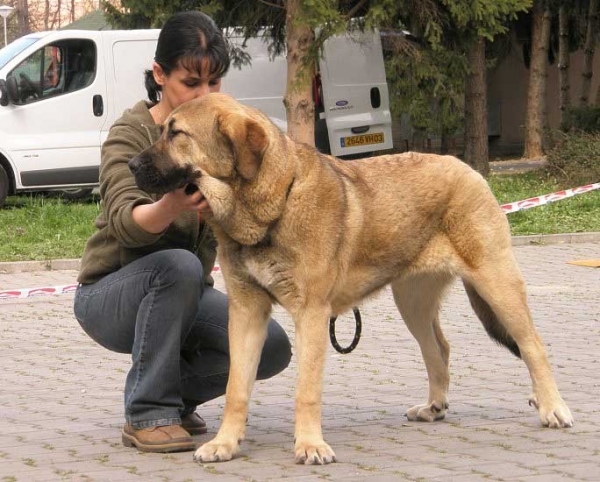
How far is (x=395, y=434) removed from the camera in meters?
5.77

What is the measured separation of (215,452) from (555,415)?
63.4 inches

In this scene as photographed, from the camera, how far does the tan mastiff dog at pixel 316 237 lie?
4988 millimetres

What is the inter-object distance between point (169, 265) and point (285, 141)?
74 centimetres

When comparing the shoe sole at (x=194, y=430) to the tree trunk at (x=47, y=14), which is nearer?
the shoe sole at (x=194, y=430)

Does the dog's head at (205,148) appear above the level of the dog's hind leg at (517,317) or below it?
above

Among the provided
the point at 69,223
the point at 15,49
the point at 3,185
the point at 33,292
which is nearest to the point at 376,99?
the point at 15,49

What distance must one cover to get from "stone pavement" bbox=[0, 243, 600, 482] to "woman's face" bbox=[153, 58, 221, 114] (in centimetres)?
156

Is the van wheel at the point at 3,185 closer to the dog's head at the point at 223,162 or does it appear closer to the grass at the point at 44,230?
the grass at the point at 44,230

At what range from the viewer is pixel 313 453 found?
509 cm

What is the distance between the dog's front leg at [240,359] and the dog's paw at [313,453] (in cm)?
31

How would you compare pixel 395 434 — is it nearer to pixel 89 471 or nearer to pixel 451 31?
pixel 89 471

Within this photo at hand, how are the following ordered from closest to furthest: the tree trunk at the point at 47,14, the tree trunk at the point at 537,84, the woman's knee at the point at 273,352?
the woman's knee at the point at 273,352, the tree trunk at the point at 537,84, the tree trunk at the point at 47,14

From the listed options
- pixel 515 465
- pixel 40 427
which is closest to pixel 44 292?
pixel 40 427

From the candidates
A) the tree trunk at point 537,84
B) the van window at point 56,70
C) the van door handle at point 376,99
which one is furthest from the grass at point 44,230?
the tree trunk at point 537,84
